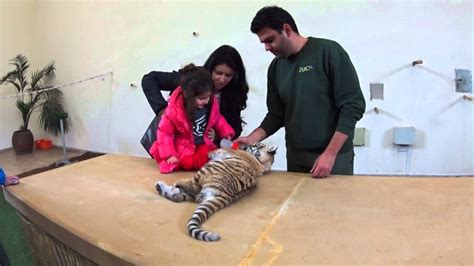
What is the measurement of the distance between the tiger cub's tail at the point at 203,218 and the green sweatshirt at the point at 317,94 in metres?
0.68

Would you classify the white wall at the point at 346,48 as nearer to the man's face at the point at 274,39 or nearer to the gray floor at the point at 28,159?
the gray floor at the point at 28,159

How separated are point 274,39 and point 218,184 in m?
0.71

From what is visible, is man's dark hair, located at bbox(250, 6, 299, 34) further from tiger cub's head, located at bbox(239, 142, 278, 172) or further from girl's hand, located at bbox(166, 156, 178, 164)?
girl's hand, located at bbox(166, 156, 178, 164)

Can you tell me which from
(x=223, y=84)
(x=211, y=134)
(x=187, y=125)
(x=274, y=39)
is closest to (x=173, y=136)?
(x=187, y=125)

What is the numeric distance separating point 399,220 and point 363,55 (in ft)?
9.44

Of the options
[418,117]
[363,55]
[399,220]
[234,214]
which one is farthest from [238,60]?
[418,117]

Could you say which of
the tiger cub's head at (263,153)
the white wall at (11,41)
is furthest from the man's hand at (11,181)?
the white wall at (11,41)

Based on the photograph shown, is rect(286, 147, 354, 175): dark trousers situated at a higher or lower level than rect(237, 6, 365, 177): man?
lower

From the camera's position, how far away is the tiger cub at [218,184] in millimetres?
1305

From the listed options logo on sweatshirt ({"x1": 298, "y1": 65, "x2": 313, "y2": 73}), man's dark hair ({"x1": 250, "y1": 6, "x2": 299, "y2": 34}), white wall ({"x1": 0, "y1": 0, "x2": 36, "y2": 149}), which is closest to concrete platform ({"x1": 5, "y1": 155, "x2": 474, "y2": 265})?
logo on sweatshirt ({"x1": 298, "y1": 65, "x2": 313, "y2": 73})

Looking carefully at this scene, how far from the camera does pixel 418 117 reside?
12.3 feet

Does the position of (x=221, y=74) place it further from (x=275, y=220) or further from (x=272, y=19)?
(x=275, y=220)

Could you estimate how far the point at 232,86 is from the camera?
206cm

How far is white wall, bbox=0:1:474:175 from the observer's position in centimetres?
366
